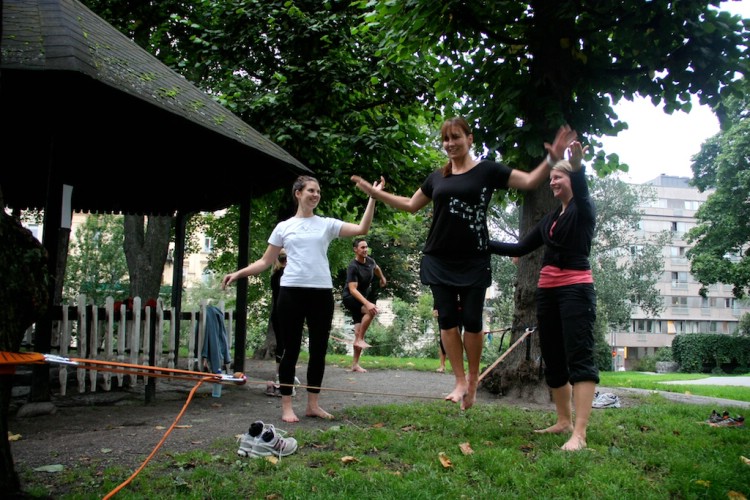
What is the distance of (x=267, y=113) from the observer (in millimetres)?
13664

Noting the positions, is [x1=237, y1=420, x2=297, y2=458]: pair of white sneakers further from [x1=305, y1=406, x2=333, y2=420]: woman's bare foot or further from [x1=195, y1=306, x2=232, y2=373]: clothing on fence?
[x1=195, y1=306, x2=232, y2=373]: clothing on fence

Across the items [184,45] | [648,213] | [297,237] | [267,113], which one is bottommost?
[297,237]

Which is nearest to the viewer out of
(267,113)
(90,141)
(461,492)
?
(461,492)

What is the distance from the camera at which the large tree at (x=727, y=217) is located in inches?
1362

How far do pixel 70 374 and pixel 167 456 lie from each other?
16.3 feet

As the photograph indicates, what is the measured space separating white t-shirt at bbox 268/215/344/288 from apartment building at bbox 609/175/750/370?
78.7m

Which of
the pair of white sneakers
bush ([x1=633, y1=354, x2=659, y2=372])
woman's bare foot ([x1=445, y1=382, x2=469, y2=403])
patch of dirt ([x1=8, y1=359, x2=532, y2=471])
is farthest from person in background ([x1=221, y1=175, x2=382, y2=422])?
bush ([x1=633, y1=354, x2=659, y2=372])

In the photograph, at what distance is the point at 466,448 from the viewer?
476 centimetres

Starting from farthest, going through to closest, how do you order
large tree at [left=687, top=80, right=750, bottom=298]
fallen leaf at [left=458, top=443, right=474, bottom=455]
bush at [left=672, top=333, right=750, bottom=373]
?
bush at [left=672, top=333, right=750, bottom=373]
large tree at [left=687, top=80, right=750, bottom=298]
fallen leaf at [left=458, top=443, right=474, bottom=455]

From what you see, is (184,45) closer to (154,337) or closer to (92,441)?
(154,337)

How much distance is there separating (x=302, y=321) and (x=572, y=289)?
259 centimetres

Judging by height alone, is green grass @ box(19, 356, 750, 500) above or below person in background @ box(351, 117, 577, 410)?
below

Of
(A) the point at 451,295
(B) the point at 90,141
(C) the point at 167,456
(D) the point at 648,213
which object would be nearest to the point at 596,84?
(A) the point at 451,295

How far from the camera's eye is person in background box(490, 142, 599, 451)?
4.79 m
